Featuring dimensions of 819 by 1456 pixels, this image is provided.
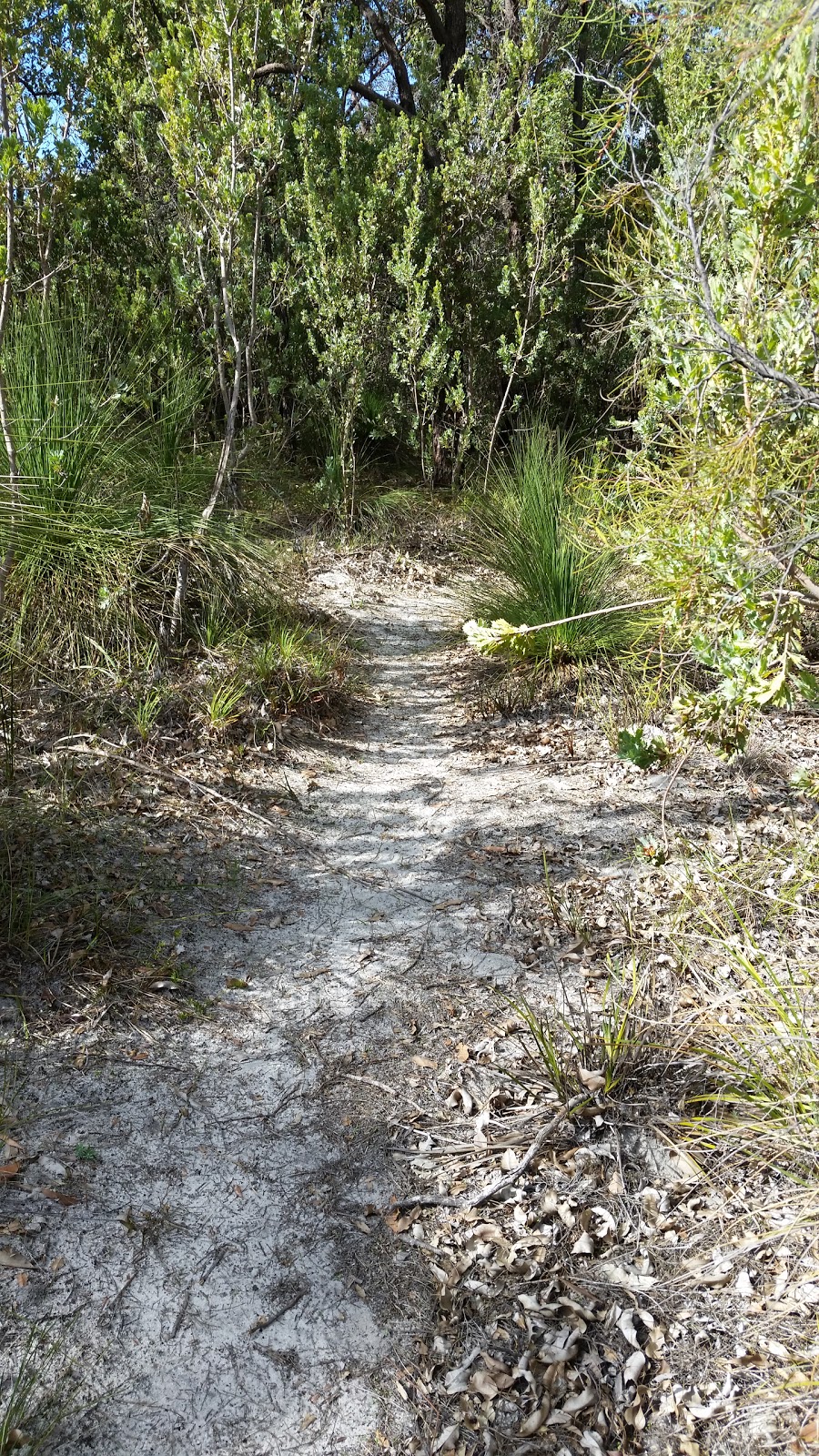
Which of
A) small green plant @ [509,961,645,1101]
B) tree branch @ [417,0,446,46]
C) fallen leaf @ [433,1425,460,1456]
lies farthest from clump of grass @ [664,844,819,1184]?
tree branch @ [417,0,446,46]

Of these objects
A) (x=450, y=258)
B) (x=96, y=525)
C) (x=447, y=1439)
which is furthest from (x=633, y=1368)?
(x=450, y=258)

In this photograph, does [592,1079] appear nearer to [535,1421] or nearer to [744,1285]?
[744,1285]

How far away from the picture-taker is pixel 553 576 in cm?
504

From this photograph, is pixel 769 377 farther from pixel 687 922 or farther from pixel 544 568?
pixel 544 568

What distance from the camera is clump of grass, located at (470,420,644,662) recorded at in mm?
4973

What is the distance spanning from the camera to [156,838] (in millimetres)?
3719

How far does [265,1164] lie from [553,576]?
3358 mm

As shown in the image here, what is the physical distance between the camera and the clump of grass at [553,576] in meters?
4.97

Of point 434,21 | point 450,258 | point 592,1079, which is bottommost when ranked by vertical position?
point 592,1079

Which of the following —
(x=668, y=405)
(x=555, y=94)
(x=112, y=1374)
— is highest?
(x=555, y=94)

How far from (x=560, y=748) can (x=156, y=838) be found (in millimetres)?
1992

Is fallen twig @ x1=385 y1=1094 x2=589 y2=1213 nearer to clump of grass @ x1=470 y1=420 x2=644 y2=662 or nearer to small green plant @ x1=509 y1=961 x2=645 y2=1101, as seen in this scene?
small green plant @ x1=509 y1=961 x2=645 y2=1101

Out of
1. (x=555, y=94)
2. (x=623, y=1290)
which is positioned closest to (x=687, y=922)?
(x=623, y=1290)

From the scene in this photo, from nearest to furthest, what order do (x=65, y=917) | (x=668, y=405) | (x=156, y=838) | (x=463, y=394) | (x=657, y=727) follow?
(x=668, y=405) < (x=65, y=917) < (x=156, y=838) < (x=657, y=727) < (x=463, y=394)
